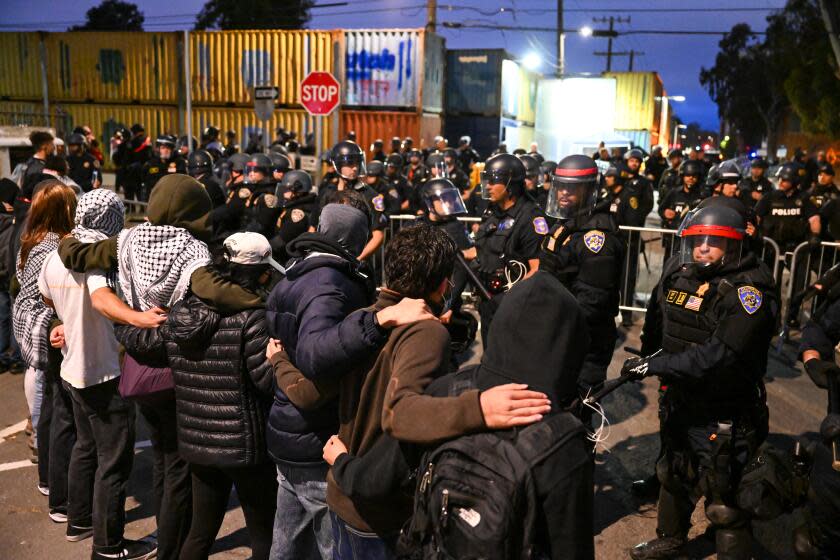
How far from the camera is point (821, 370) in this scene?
11.6 feet

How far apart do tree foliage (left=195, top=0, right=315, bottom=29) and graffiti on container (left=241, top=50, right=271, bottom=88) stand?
26192mm

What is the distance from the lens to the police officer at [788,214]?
31.4ft

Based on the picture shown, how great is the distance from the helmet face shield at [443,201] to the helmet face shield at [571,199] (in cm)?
108

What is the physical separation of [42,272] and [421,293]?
2.87 m

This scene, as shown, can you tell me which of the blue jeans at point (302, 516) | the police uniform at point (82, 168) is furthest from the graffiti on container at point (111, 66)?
the blue jeans at point (302, 516)

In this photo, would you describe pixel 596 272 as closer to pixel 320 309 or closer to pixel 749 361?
pixel 749 361

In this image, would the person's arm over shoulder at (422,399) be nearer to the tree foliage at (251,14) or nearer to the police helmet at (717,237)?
the police helmet at (717,237)

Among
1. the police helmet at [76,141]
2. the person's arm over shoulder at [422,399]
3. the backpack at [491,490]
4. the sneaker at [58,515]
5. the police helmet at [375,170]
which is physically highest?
the police helmet at [76,141]

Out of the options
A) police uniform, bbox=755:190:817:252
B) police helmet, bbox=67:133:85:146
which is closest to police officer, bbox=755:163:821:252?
A: police uniform, bbox=755:190:817:252

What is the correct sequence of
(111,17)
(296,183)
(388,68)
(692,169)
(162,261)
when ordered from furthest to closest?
1. (111,17)
2. (388,68)
3. (692,169)
4. (296,183)
5. (162,261)

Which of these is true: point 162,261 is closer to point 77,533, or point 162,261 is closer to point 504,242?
point 77,533

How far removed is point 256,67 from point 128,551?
21.8 meters

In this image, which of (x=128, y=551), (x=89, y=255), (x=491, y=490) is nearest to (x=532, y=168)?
(x=89, y=255)

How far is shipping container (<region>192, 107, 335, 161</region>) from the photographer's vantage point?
23328 millimetres
